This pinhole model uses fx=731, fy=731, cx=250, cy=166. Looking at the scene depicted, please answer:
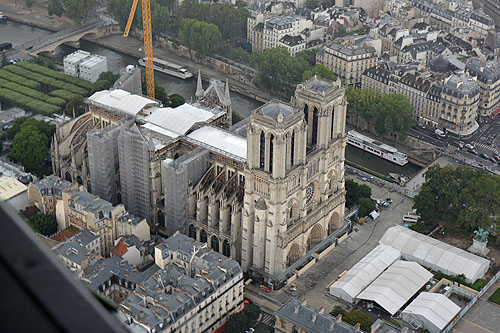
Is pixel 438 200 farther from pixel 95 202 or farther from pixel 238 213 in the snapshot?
pixel 95 202

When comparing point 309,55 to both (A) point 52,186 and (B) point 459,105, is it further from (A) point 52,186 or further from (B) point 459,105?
(A) point 52,186

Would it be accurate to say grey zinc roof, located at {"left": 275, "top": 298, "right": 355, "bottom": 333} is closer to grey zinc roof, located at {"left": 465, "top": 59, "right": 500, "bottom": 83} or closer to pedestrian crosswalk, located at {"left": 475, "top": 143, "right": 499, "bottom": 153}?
pedestrian crosswalk, located at {"left": 475, "top": 143, "right": 499, "bottom": 153}

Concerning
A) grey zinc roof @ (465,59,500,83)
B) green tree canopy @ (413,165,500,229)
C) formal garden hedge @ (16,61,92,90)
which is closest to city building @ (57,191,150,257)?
green tree canopy @ (413,165,500,229)

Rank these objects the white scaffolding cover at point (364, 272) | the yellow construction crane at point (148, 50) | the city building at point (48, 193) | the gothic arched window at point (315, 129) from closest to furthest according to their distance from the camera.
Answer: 1. the white scaffolding cover at point (364, 272)
2. the gothic arched window at point (315, 129)
3. the city building at point (48, 193)
4. the yellow construction crane at point (148, 50)

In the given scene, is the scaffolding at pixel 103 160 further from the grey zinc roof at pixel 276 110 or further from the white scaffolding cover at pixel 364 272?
the white scaffolding cover at pixel 364 272

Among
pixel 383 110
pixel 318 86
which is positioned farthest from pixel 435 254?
pixel 383 110

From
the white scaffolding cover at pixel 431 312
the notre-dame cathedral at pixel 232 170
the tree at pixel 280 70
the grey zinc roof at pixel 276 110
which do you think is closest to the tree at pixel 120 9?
the tree at pixel 280 70
